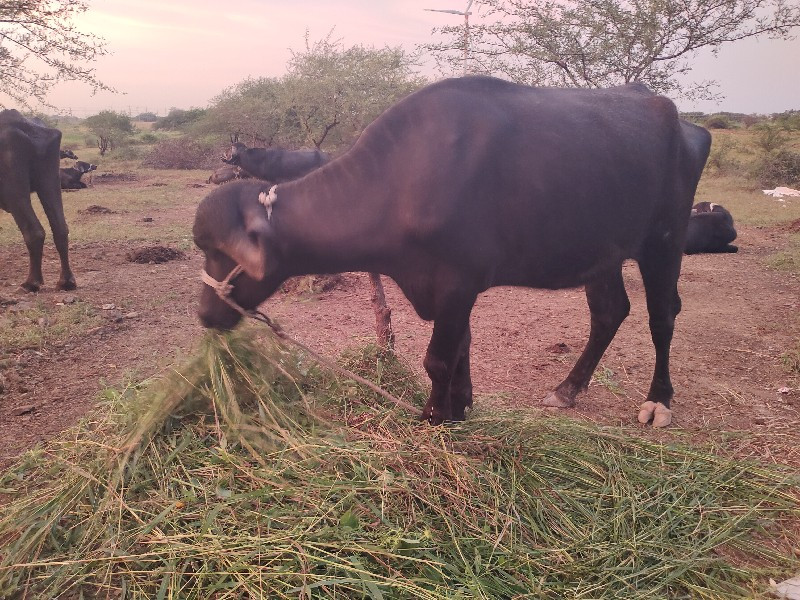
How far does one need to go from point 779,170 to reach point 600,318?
17027mm

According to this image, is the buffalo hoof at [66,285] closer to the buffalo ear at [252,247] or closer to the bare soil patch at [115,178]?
the buffalo ear at [252,247]

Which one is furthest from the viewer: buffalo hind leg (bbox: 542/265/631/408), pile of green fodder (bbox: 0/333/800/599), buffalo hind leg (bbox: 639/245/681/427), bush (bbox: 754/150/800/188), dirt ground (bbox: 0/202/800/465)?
bush (bbox: 754/150/800/188)

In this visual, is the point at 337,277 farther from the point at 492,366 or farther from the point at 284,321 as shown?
the point at 492,366

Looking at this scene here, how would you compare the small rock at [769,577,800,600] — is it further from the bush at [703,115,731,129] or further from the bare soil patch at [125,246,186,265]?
the bush at [703,115,731,129]

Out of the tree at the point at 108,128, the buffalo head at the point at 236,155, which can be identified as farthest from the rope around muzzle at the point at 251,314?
the tree at the point at 108,128

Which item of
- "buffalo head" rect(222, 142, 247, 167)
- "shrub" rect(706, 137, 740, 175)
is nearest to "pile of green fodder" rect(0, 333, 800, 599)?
"buffalo head" rect(222, 142, 247, 167)

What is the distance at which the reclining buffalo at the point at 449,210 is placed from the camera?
128 inches

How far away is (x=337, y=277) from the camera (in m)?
7.71

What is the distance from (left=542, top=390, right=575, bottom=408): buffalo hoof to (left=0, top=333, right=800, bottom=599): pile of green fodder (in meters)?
0.93

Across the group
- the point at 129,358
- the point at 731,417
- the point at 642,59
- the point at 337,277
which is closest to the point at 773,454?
the point at 731,417

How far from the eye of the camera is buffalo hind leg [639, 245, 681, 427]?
441 centimetres

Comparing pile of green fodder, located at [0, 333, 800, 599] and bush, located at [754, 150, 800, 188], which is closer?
pile of green fodder, located at [0, 333, 800, 599]

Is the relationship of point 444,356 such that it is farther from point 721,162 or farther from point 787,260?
point 721,162

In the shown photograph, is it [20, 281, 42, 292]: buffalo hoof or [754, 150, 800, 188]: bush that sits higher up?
[20, 281, 42, 292]: buffalo hoof
